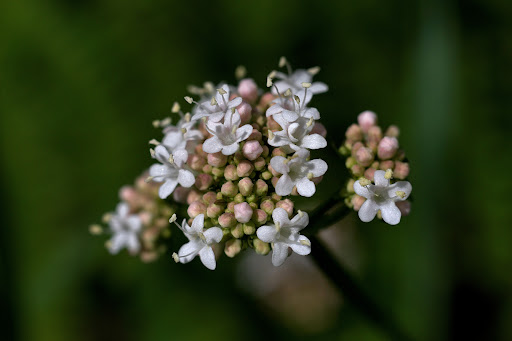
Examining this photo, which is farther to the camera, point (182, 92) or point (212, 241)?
point (182, 92)

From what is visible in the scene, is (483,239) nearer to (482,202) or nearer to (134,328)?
(482,202)

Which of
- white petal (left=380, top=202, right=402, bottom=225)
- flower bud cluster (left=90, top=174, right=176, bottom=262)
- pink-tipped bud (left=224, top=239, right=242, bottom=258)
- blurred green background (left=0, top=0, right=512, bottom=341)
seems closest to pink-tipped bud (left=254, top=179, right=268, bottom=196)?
pink-tipped bud (left=224, top=239, right=242, bottom=258)

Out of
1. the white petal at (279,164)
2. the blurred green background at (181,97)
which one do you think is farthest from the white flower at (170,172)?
the blurred green background at (181,97)

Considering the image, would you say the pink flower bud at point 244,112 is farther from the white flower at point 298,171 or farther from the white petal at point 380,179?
the white petal at point 380,179

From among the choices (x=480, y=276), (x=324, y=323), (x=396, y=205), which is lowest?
(x=480, y=276)

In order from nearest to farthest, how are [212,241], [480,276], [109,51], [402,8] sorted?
[212,241] → [480,276] → [402,8] → [109,51]

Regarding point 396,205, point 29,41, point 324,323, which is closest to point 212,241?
point 396,205

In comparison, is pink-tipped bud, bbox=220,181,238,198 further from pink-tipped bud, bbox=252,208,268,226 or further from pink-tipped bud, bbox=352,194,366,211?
pink-tipped bud, bbox=352,194,366,211
